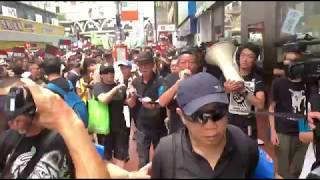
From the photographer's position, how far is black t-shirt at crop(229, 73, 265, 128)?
4.04 meters

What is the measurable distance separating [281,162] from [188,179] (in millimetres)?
2886

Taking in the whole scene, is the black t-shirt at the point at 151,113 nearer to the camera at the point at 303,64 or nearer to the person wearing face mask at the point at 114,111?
the person wearing face mask at the point at 114,111

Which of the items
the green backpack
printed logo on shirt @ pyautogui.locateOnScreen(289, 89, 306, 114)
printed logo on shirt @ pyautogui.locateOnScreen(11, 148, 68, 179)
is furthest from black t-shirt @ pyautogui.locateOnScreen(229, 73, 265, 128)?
printed logo on shirt @ pyautogui.locateOnScreen(11, 148, 68, 179)

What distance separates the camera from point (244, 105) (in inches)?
159

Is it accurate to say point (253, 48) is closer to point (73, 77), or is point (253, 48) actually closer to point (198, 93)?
point (198, 93)

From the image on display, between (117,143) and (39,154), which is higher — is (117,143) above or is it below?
below

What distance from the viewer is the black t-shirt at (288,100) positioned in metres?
3.97

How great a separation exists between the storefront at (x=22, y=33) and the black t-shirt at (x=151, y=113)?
2923 mm

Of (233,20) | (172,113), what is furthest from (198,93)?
(233,20)

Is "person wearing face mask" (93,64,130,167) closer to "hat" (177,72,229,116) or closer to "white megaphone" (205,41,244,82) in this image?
"white megaphone" (205,41,244,82)

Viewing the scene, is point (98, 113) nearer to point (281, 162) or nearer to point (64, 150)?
point (281, 162)

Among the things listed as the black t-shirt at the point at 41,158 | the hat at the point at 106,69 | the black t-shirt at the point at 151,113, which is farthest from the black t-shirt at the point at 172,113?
the black t-shirt at the point at 41,158

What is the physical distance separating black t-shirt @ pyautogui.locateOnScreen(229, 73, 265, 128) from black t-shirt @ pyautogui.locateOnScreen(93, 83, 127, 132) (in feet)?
4.60

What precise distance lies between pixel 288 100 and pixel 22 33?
8.57 metres
